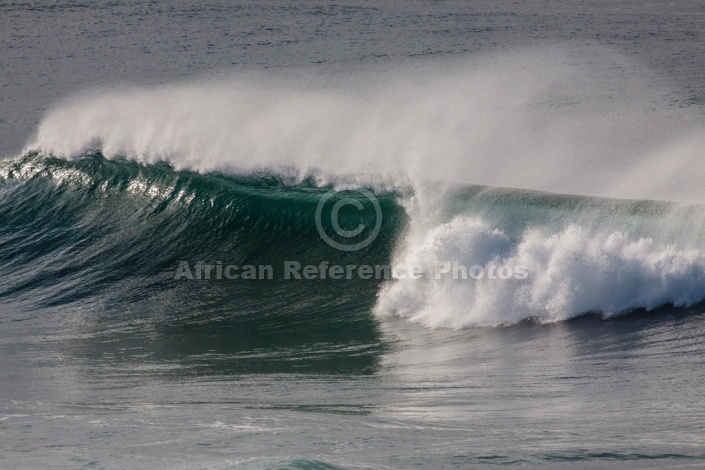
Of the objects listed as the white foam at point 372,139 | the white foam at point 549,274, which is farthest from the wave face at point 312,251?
the white foam at point 372,139

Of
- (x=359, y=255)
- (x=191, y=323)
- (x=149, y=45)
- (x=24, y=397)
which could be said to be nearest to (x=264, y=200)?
(x=359, y=255)

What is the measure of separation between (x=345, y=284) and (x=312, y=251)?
112 centimetres

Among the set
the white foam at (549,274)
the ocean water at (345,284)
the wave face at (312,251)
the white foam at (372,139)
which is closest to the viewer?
the ocean water at (345,284)

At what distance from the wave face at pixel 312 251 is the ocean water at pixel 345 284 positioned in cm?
4

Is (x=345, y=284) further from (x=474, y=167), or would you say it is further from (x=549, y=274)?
(x=474, y=167)

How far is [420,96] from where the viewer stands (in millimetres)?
19609

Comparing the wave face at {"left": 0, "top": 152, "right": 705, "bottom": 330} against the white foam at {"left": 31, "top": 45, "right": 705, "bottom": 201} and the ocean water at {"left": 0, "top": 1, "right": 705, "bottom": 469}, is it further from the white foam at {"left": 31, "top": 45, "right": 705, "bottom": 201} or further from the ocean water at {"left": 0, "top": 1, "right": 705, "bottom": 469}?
the white foam at {"left": 31, "top": 45, "right": 705, "bottom": 201}

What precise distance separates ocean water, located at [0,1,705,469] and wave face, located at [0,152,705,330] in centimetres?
4

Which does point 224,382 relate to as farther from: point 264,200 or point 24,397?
point 264,200

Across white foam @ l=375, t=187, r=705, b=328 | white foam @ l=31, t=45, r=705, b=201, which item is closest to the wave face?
white foam @ l=375, t=187, r=705, b=328

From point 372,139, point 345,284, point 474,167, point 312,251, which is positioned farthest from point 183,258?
point 474,167

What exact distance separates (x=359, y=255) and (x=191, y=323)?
9.17 feet

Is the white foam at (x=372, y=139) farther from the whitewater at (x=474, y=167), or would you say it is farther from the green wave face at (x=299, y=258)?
the green wave face at (x=299, y=258)

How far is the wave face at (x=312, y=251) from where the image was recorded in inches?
431
